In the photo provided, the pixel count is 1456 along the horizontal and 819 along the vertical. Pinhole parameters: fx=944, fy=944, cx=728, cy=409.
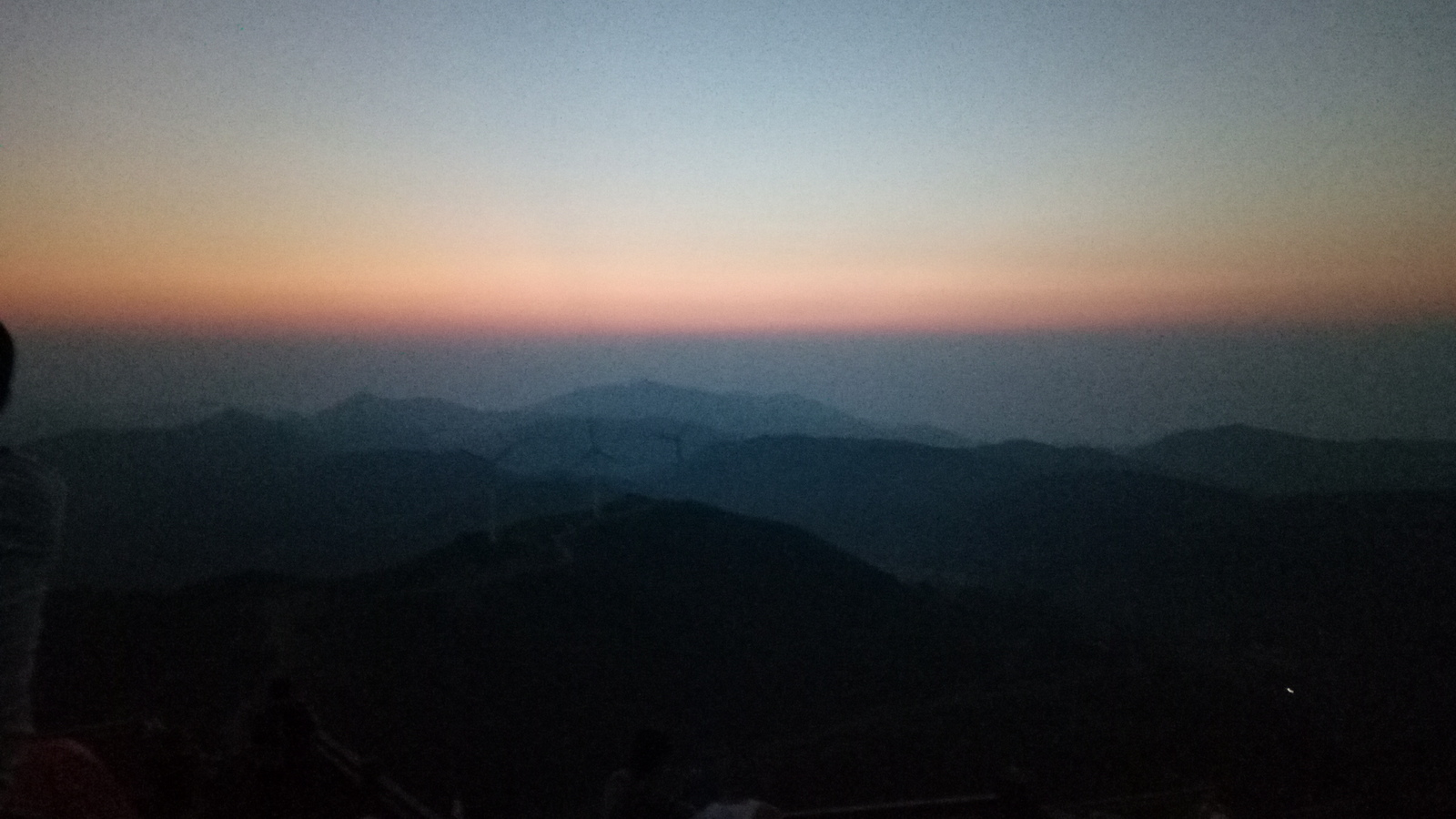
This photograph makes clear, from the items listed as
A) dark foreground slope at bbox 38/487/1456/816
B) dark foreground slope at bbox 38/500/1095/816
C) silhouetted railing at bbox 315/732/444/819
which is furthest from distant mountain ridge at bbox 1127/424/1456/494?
silhouetted railing at bbox 315/732/444/819

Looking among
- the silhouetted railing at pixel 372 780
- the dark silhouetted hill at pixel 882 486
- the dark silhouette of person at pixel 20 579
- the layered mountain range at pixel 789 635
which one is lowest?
the dark silhouetted hill at pixel 882 486

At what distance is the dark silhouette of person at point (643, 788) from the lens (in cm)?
536

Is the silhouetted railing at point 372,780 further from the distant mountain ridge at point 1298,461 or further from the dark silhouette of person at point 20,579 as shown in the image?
the distant mountain ridge at point 1298,461

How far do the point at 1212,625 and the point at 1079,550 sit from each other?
18.6 m

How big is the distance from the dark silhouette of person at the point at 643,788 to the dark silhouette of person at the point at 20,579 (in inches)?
150

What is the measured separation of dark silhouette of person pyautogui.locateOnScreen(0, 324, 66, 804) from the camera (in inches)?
71.4

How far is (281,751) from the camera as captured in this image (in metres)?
7.05

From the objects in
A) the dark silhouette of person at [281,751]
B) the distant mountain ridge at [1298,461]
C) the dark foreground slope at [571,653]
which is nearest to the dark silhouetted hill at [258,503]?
the dark foreground slope at [571,653]

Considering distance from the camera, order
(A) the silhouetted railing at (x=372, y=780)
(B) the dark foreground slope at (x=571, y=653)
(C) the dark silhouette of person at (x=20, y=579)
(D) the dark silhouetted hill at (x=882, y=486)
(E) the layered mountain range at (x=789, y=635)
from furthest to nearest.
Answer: (D) the dark silhouetted hill at (x=882, y=486) → (E) the layered mountain range at (x=789, y=635) → (B) the dark foreground slope at (x=571, y=653) → (A) the silhouetted railing at (x=372, y=780) → (C) the dark silhouette of person at (x=20, y=579)

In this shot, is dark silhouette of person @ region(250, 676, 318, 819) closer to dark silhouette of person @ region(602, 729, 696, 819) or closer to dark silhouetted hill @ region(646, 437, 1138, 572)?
dark silhouette of person @ region(602, 729, 696, 819)

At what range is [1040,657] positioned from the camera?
146ft

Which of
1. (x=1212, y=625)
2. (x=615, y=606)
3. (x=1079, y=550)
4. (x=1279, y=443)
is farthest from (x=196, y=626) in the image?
(x=1279, y=443)

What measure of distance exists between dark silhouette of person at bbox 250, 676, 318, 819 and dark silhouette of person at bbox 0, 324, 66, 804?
5.63 meters

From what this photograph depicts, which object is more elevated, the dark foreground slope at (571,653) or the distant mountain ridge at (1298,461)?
the dark foreground slope at (571,653)
